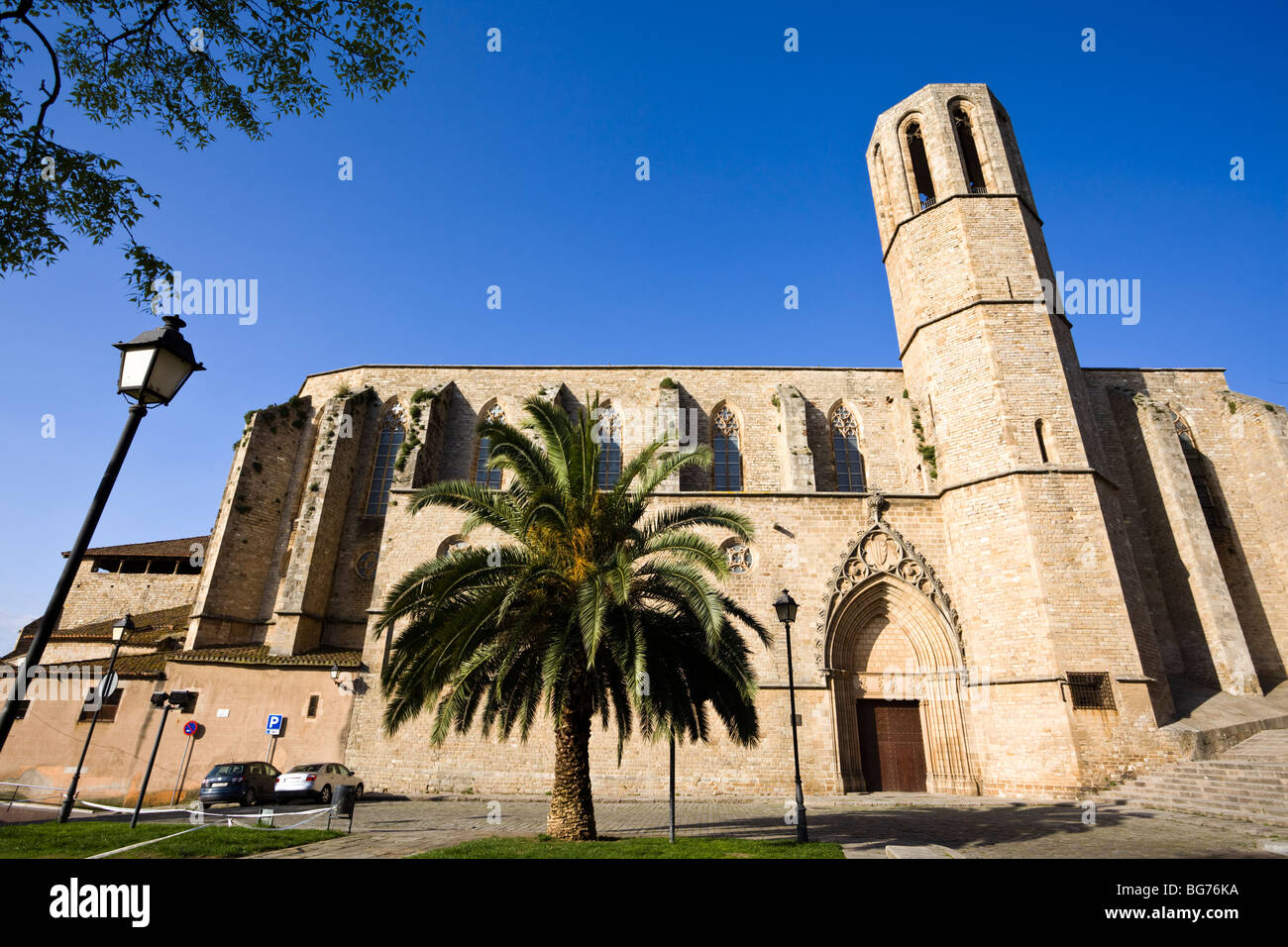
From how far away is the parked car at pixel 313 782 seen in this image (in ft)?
53.0

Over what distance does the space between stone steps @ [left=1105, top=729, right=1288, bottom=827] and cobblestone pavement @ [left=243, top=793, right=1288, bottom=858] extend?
549 millimetres

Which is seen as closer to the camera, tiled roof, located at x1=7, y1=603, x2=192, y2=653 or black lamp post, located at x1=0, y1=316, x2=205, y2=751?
black lamp post, located at x1=0, y1=316, x2=205, y2=751

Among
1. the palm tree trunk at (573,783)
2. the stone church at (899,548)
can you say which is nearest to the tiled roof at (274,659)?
the stone church at (899,548)

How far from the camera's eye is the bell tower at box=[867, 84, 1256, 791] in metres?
15.9

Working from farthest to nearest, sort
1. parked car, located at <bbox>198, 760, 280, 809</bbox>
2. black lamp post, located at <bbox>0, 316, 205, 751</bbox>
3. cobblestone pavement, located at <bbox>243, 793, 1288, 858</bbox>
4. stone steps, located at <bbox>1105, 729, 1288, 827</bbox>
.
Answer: parked car, located at <bbox>198, 760, 280, 809</bbox> → stone steps, located at <bbox>1105, 729, 1288, 827</bbox> → cobblestone pavement, located at <bbox>243, 793, 1288, 858</bbox> → black lamp post, located at <bbox>0, 316, 205, 751</bbox>

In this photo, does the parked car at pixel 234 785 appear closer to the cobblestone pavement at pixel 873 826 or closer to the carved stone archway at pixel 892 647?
the cobblestone pavement at pixel 873 826

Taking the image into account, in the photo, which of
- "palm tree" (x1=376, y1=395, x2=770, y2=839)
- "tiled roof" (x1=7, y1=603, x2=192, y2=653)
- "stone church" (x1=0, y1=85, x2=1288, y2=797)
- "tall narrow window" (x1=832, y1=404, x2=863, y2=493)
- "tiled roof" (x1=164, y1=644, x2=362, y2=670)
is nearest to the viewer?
"palm tree" (x1=376, y1=395, x2=770, y2=839)

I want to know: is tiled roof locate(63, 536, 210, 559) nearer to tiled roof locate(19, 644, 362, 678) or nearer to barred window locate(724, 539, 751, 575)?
tiled roof locate(19, 644, 362, 678)

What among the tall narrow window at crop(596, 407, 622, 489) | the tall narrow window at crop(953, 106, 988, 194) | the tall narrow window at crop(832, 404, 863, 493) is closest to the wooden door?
the tall narrow window at crop(832, 404, 863, 493)

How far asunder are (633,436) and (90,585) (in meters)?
28.4

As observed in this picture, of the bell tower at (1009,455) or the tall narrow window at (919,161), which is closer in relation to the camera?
the bell tower at (1009,455)

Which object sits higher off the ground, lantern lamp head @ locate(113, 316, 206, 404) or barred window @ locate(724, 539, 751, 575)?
barred window @ locate(724, 539, 751, 575)

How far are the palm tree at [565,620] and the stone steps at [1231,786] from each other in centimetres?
984
